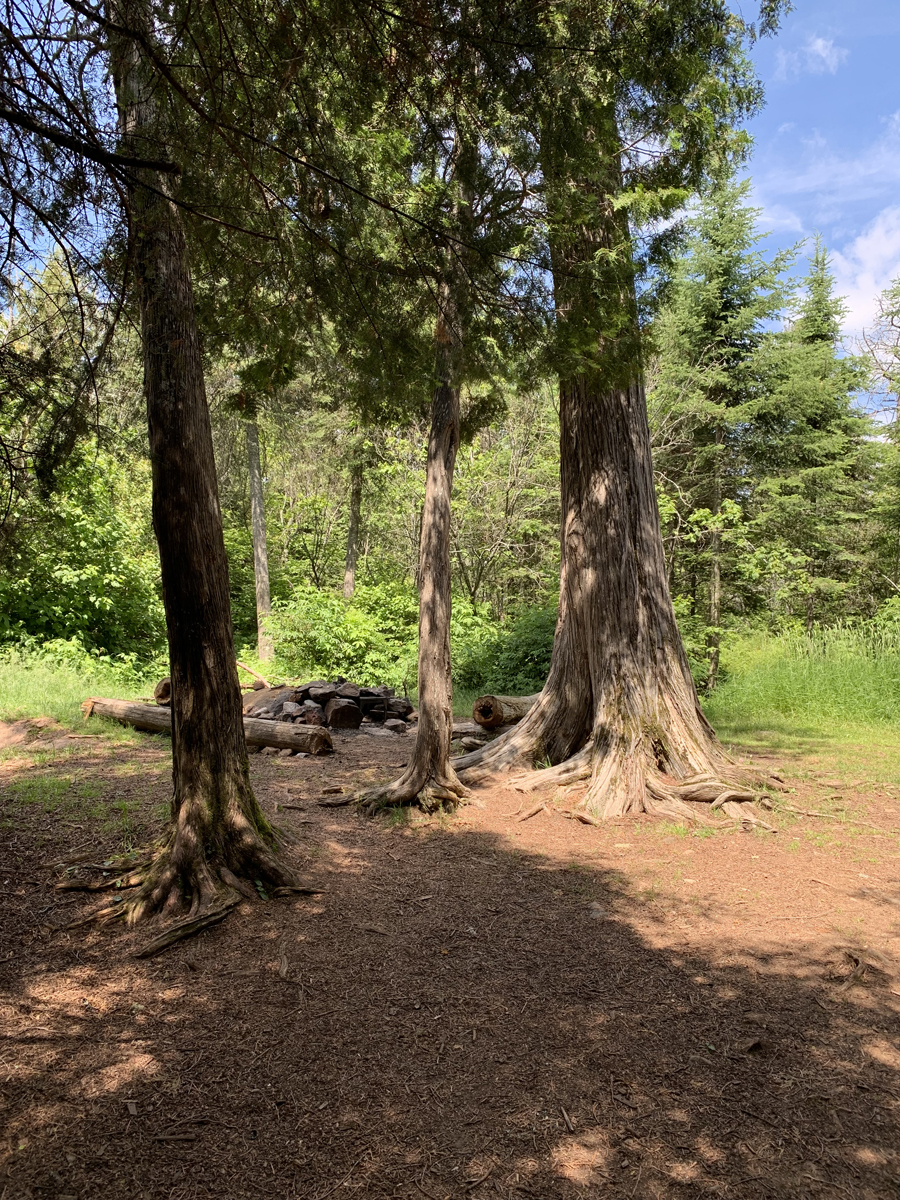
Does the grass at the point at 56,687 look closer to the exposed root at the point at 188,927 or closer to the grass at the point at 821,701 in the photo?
the exposed root at the point at 188,927

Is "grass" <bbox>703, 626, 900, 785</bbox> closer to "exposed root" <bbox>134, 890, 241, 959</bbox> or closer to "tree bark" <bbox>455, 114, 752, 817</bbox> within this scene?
"tree bark" <bbox>455, 114, 752, 817</bbox>

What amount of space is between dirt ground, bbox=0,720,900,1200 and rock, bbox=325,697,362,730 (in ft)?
16.8

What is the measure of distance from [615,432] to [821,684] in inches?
271

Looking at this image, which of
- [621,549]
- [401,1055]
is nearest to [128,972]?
[401,1055]

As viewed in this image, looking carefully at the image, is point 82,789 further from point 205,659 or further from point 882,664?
point 882,664

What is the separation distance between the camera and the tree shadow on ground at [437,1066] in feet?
7.66

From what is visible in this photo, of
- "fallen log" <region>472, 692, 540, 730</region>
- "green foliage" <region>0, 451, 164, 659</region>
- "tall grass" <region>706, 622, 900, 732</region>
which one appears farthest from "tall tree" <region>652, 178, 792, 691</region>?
"green foliage" <region>0, 451, 164, 659</region>

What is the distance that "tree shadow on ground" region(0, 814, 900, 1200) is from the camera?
2334 millimetres

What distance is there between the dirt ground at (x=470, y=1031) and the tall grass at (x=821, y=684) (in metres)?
6.18

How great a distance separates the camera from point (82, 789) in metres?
6.68

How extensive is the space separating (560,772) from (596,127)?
4.85 m

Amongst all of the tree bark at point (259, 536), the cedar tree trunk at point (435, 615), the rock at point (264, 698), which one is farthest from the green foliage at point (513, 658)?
the tree bark at point (259, 536)

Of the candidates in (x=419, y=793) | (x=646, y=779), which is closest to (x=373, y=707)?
(x=419, y=793)

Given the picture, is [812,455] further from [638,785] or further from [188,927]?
[188,927]
